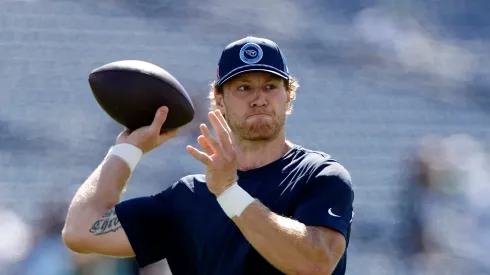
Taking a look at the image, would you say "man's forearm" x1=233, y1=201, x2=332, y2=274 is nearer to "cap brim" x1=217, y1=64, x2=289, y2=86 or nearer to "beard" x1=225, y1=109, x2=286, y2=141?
"beard" x1=225, y1=109, x2=286, y2=141

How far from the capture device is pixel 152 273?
197 inches

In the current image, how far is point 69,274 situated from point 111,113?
2.25 m

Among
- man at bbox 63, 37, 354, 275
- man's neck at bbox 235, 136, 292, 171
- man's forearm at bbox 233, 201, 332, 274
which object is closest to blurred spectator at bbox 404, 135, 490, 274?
man at bbox 63, 37, 354, 275

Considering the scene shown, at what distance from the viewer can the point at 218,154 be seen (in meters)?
2.08

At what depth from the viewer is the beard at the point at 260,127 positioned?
2.41 meters

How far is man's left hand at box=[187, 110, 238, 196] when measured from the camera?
81.6 inches

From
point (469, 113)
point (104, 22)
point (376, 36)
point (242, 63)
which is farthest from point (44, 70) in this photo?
point (242, 63)

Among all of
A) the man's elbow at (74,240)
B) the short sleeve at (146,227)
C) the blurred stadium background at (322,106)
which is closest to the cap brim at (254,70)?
the short sleeve at (146,227)

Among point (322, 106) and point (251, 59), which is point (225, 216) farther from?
point (322, 106)

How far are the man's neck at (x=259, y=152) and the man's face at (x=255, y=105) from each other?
0.07 ft

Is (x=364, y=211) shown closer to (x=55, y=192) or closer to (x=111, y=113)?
(x=55, y=192)

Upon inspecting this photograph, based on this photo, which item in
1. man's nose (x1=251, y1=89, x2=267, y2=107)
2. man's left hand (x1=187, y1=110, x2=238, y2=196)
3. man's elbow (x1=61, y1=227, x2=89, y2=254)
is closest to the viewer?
man's left hand (x1=187, y1=110, x2=238, y2=196)

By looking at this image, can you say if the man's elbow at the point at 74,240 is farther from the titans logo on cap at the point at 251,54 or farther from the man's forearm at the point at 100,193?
the titans logo on cap at the point at 251,54

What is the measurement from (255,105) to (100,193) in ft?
1.84
